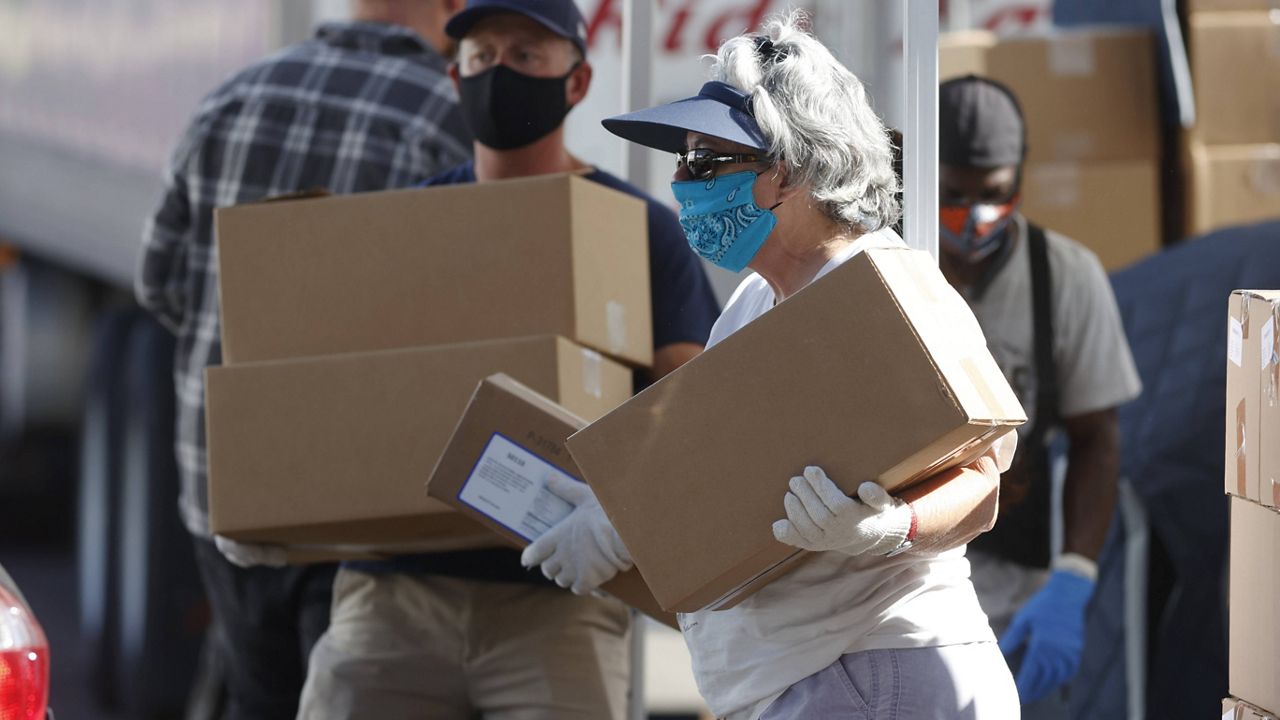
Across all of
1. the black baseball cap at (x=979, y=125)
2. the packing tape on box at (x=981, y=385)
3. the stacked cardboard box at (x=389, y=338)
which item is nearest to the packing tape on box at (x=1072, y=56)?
the black baseball cap at (x=979, y=125)

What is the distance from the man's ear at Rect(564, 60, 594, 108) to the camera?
3.01m

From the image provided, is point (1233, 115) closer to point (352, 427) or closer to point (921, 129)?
point (921, 129)

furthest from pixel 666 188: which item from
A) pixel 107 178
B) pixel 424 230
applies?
pixel 107 178

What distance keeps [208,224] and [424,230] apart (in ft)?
3.30

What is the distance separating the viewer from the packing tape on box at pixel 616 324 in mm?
2730

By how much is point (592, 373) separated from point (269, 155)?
1214mm

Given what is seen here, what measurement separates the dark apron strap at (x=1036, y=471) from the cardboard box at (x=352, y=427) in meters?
1.20

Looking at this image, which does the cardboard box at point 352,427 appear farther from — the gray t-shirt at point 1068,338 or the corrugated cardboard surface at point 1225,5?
A: the corrugated cardboard surface at point 1225,5

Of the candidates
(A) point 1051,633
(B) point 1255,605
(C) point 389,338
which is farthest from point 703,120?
(A) point 1051,633

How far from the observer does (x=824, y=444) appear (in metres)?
1.95

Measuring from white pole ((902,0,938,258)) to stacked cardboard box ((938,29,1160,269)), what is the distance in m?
2.32

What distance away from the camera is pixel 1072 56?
4652 mm

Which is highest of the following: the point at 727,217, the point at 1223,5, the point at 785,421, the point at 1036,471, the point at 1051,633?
the point at 1223,5

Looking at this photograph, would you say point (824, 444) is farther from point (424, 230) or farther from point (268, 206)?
point (268, 206)
